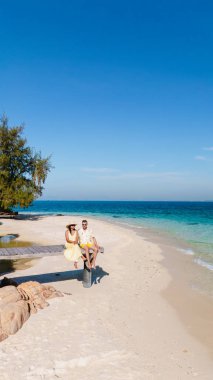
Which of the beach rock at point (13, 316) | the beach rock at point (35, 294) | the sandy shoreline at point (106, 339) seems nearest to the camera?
the sandy shoreline at point (106, 339)

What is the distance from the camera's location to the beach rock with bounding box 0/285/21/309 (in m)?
7.21

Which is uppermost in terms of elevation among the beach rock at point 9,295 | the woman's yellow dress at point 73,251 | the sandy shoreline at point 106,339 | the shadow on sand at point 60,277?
the woman's yellow dress at point 73,251

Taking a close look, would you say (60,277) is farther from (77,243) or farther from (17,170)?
(17,170)

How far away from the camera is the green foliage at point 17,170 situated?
3428cm

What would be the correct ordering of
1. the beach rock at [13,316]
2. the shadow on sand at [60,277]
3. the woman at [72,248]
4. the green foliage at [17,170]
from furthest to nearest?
1. the green foliage at [17,170]
2. the shadow on sand at [60,277]
3. the woman at [72,248]
4. the beach rock at [13,316]

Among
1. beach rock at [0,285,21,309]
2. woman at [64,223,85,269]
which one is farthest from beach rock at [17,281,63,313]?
woman at [64,223,85,269]

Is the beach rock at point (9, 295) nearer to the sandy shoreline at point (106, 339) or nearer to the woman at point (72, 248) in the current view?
the sandy shoreline at point (106, 339)

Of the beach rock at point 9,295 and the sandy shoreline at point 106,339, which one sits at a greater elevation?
the beach rock at point 9,295

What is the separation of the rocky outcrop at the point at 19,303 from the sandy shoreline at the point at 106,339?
0.19 meters

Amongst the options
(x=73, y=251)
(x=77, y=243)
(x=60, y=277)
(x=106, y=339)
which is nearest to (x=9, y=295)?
(x=106, y=339)

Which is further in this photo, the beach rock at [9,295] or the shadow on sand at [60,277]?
the shadow on sand at [60,277]

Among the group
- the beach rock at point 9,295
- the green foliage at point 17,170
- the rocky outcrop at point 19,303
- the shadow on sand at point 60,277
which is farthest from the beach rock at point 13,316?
the green foliage at point 17,170

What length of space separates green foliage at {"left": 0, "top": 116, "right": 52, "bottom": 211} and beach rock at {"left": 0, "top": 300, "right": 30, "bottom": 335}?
28.1 meters

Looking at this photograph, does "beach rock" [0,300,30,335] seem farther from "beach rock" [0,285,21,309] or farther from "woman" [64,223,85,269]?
"woman" [64,223,85,269]
